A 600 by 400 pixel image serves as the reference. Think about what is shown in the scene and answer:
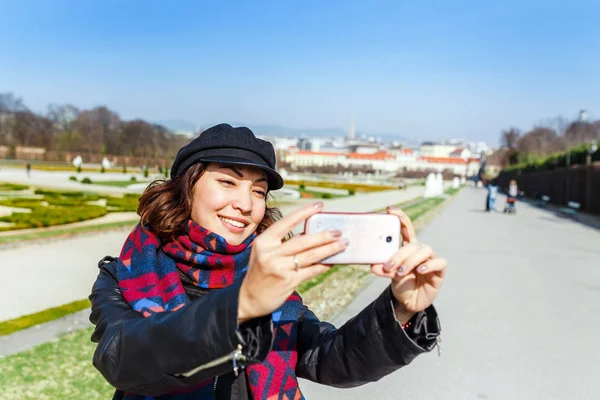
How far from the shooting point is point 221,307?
1.00m

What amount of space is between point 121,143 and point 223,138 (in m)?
69.4

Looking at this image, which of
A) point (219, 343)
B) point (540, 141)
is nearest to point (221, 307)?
point (219, 343)

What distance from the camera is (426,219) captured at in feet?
51.4

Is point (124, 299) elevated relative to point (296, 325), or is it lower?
elevated

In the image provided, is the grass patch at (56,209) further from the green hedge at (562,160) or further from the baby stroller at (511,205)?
the green hedge at (562,160)

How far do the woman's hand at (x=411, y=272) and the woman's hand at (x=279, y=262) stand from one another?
20cm

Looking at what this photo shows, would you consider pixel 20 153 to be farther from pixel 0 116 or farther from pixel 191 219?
pixel 191 219

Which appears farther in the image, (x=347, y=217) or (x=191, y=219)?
(x=191, y=219)

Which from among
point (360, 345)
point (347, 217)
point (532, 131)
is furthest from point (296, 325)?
point (532, 131)

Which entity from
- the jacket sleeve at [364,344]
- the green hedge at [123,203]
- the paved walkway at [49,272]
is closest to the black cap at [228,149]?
the jacket sleeve at [364,344]

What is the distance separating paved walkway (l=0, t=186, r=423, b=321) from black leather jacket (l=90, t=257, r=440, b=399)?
440 centimetres

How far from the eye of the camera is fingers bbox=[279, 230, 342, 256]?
947mm

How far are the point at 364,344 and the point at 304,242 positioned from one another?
0.60 meters

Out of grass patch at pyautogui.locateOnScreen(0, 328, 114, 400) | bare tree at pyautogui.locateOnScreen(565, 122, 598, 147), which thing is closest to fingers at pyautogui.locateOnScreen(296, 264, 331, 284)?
grass patch at pyautogui.locateOnScreen(0, 328, 114, 400)
